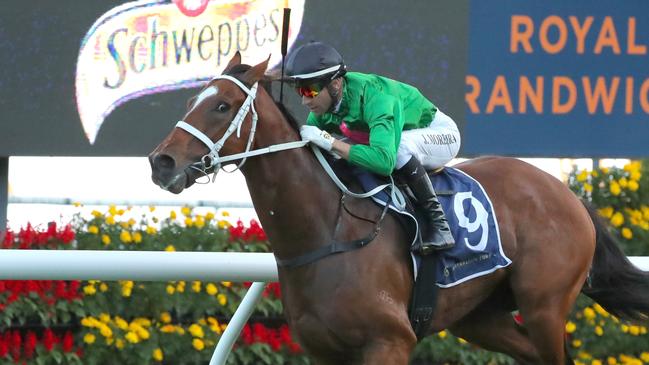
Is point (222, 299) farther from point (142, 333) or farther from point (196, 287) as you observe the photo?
point (142, 333)

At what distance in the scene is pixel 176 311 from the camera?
5.10m

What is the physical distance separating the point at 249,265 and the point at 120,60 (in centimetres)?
191

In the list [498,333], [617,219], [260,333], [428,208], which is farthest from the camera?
[617,219]

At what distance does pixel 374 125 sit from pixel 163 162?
27.5 inches

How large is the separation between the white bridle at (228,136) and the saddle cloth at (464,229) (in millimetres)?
445

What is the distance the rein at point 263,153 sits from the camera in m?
3.40

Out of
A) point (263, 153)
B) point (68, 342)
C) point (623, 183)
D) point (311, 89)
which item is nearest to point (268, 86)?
point (311, 89)

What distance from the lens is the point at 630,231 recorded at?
5457 mm

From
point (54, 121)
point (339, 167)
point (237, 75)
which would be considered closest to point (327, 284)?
point (339, 167)

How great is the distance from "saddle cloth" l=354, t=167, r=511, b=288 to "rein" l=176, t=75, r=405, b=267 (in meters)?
0.06

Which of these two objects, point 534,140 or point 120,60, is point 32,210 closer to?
point 120,60

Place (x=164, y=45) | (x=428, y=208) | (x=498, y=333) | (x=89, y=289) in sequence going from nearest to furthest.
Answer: (x=428, y=208), (x=498, y=333), (x=89, y=289), (x=164, y=45)

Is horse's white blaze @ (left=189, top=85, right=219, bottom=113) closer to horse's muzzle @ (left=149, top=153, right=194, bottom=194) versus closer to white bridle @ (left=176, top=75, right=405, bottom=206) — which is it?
white bridle @ (left=176, top=75, right=405, bottom=206)

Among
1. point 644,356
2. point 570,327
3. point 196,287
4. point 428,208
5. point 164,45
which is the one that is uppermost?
point 428,208
